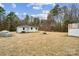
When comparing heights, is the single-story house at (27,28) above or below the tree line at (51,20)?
below

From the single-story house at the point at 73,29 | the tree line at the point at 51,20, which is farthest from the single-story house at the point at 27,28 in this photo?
the single-story house at the point at 73,29

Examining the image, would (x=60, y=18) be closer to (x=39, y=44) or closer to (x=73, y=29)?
(x=73, y=29)

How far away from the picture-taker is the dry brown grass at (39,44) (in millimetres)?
2008

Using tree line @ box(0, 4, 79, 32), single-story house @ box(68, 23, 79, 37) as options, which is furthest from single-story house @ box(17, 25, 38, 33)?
single-story house @ box(68, 23, 79, 37)

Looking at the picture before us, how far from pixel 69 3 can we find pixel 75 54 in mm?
585

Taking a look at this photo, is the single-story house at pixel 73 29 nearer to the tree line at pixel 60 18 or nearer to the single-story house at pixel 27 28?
the tree line at pixel 60 18

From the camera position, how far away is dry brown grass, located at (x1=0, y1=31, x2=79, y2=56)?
2008 mm

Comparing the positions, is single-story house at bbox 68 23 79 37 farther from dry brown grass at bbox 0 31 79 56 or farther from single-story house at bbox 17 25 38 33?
single-story house at bbox 17 25 38 33

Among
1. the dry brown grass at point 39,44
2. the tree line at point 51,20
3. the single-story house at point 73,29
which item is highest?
the tree line at point 51,20

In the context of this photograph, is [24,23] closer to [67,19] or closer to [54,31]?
[54,31]

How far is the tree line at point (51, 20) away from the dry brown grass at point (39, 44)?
0.26 feet

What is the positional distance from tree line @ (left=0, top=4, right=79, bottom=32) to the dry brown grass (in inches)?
3.2

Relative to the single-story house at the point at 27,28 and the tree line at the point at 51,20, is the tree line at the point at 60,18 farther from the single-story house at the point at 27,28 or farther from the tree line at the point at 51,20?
the single-story house at the point at 27,28

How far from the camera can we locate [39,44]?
6.64 ft
